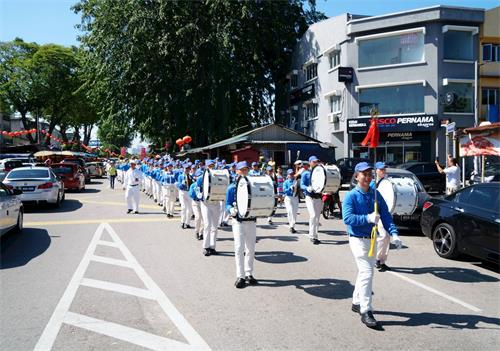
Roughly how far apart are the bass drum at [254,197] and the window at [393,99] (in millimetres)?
26047

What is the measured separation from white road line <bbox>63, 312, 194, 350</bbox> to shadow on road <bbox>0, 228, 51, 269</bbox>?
11.6ft

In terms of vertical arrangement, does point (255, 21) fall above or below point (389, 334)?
above

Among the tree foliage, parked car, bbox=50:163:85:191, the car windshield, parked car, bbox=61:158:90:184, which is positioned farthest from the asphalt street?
the tree foliage

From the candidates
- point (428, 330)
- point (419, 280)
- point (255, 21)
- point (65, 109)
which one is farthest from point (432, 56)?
point (65, 109)

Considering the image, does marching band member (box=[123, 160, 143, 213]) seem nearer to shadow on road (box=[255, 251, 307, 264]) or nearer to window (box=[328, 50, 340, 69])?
shadow on road (box=[255, 251, 307, 264])

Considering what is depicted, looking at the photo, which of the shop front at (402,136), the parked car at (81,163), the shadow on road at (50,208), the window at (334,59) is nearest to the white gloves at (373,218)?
the shadow on road at (50,208)

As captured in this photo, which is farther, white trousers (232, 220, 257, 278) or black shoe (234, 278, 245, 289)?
white trousers (232, 220, 257, 278)

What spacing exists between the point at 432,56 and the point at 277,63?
15983 mm

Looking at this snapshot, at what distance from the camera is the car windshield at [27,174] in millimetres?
16719

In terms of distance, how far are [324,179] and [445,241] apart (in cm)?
312

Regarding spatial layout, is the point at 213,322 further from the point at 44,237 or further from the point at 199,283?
the point at 44,237

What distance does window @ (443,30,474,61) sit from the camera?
30.8 metres

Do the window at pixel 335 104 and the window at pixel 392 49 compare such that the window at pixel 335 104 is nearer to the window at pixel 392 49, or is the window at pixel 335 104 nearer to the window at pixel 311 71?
the window at pixel 392 49

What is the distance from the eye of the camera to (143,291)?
6.77 metres
